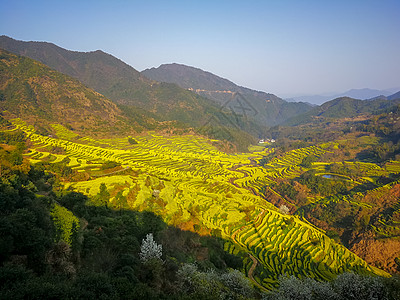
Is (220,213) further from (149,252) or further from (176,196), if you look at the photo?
(149,252)


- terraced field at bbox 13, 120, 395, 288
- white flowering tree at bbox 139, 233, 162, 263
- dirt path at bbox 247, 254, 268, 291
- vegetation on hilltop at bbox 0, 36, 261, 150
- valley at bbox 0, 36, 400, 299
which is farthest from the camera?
vegetation on hilltop at bbox 0, 36, 261, 150

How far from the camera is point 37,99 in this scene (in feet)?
267

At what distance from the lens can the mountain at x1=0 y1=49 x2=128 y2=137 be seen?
7362 centimetres

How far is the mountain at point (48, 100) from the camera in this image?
73625 mm

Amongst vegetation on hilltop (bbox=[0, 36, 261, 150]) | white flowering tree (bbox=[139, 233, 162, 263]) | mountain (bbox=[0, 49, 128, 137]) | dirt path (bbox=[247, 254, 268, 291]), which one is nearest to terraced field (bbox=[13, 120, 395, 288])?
dirt path (bbox=[247, 254, 268, 291])

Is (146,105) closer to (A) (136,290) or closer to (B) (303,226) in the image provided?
(B) (303,226)

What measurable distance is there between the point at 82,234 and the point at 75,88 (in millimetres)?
95600

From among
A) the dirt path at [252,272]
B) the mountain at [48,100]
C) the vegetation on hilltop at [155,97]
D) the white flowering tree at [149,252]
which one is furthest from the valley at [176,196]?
the vegetation on hilltop at [155,97]

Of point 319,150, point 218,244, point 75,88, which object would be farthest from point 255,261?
point 75,88

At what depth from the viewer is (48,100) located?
274 feet

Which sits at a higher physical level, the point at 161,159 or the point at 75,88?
the point at 75,88

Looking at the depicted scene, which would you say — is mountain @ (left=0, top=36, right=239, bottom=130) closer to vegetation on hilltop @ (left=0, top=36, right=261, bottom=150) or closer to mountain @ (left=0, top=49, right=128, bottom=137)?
vegetation on hilltop @ (left=0, top=36, right=261, bottom=150)

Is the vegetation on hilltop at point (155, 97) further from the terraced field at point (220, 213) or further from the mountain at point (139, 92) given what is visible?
the terraced field at point (220, 213)

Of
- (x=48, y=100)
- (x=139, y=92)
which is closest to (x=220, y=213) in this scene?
(x=48, y=100)
